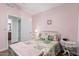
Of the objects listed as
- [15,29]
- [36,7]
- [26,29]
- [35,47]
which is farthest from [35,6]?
[35,47]

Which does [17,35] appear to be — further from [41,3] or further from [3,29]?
[41,3]

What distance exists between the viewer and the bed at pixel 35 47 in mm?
2729

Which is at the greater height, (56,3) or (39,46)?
(56,3)

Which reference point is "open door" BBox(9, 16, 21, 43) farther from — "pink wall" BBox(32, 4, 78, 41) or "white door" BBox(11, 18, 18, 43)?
"pink wall" BBox(32, 4, 78, 41)

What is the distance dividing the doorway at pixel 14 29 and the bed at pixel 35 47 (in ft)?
0.36

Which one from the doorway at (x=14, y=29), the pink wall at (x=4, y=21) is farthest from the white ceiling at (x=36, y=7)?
the doorway at (x=14, y=29)

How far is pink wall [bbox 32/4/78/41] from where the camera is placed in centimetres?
A: 274

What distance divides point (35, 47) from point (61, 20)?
0.77 m

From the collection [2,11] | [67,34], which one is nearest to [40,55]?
[67,34]

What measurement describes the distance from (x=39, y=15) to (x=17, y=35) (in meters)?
0.62

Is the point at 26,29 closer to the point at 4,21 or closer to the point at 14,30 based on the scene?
the point at 14,30

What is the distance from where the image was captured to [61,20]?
279 centimetres

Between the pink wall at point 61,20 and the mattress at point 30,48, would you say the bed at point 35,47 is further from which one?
the pink wall at point 61,20

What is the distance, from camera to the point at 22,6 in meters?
2.75
